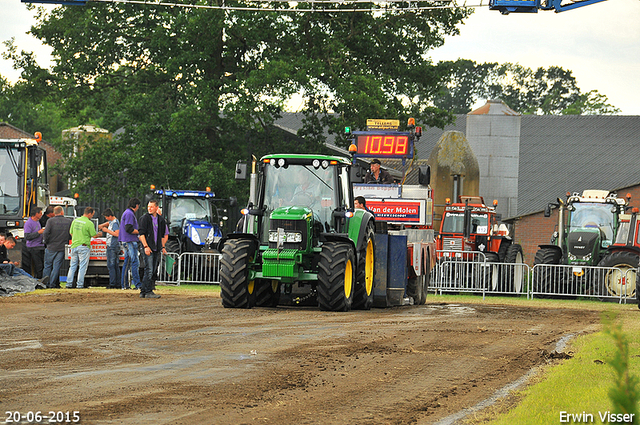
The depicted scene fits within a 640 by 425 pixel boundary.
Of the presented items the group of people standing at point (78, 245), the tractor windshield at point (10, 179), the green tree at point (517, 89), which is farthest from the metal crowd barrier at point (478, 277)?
the green tree at point (517, 89)

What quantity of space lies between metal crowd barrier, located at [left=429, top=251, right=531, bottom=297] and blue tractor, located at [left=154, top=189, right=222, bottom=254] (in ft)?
22.9

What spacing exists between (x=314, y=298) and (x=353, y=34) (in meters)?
18.2

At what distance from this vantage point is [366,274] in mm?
15297

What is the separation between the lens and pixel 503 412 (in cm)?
625

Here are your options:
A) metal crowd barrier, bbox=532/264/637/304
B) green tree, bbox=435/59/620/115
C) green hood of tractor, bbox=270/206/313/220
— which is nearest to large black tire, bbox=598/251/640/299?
metal crowd barrier, bbox=532/264/637/304

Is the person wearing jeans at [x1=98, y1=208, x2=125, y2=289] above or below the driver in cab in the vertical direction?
below

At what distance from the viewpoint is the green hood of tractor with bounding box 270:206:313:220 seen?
45.8ft

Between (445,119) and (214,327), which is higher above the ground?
(445,119)

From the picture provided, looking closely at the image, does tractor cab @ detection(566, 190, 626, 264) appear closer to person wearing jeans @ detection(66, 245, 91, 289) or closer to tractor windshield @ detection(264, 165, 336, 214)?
tractor windshield @ detection(264, 165, 336, 214)

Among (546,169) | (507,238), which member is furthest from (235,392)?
(546,169)

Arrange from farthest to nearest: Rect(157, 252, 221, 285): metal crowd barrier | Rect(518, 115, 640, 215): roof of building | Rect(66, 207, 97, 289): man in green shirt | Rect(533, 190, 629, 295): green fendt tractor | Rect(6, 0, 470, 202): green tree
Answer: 1. Rect(518, 115, 640, 215): roof of building
2. Rect(6, 0, 470, 202): green tree
3. Rect(533, 190, 629, 295): green fendt tractor
4. Rect(157, 252, 221, 285): metal crowd barrier
5. Rect(66, 207, 97, 289): man in green shirt

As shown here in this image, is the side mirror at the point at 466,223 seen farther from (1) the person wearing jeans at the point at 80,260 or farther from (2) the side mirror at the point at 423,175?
(1) the person wearing jeans at the point at 80,260

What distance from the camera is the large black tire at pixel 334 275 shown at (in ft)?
44.9

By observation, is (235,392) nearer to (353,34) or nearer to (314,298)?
(314,298)
